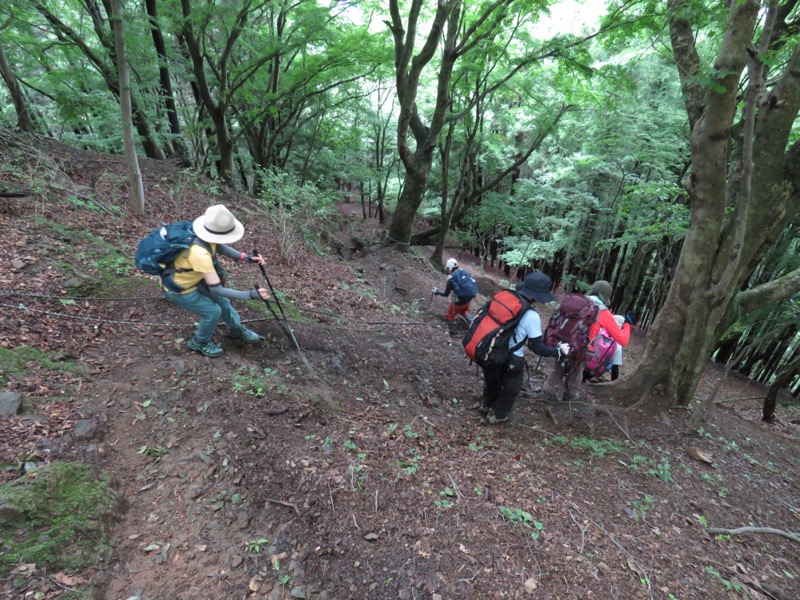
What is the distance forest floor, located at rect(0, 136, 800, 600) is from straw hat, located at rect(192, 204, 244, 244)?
A: 58.0 inches

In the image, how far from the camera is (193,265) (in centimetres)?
399

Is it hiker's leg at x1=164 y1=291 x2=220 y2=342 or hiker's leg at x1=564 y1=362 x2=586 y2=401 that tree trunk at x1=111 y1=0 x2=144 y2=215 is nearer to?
hiker's leg at x1=164 y1=291 x2=220 y2=342

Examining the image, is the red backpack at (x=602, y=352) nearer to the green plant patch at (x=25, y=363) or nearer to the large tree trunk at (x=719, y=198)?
the large tree trunk at (x=719, y=198)

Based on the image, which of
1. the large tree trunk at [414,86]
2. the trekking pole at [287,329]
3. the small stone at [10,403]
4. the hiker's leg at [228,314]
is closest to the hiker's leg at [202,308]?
the hiker's leg at [228,314]

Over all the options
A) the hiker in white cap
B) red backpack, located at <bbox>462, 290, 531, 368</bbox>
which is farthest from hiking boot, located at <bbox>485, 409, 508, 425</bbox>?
the hiker in white cap

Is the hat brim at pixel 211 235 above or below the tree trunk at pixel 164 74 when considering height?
below

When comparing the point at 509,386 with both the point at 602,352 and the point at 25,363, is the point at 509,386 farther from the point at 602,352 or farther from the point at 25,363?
the point at 25,363

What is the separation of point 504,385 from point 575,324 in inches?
48.0

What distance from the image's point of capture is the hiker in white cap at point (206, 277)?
13.1 feet

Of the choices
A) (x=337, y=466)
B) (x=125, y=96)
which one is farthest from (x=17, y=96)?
(x=337, y=466)

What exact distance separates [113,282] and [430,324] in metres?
5.88

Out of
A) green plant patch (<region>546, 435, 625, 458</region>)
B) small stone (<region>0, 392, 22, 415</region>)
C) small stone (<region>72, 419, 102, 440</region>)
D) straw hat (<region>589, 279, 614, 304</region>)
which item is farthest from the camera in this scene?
straw hat (<region>589, 279, 614, 304</region>)

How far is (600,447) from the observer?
4.41 meters

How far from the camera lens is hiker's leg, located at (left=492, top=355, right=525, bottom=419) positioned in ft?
13.9
